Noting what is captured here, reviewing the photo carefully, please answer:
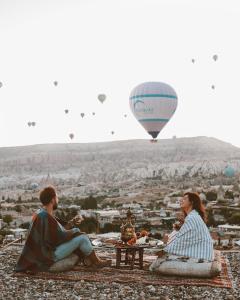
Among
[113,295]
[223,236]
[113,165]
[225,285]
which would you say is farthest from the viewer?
[113,165]

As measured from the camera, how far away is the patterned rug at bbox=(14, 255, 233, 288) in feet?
20.4

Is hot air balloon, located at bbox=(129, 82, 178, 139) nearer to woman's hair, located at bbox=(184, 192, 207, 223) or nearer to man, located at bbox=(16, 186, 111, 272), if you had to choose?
woman's hair, located at bbox=(184, 192, 207, 223)

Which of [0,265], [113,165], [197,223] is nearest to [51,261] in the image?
[0,265]

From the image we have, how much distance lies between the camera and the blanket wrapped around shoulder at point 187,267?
21.2 ft

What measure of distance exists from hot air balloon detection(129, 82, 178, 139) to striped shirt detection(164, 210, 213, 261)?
61.6ft

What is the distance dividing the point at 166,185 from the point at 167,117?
6086 cm

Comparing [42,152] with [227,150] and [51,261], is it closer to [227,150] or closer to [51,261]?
[227,150]

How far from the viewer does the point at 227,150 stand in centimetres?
12388

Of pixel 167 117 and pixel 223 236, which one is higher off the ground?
pixel 167 117

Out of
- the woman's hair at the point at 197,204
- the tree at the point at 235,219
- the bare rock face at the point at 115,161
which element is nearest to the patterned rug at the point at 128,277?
the woman's hair at the point at 197,204

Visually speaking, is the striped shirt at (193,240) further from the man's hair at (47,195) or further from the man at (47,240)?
the man's hair at (47,195)

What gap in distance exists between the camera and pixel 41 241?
6531 mm

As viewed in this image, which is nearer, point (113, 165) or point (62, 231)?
point (62, 231)

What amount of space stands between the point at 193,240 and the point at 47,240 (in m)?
1.67
